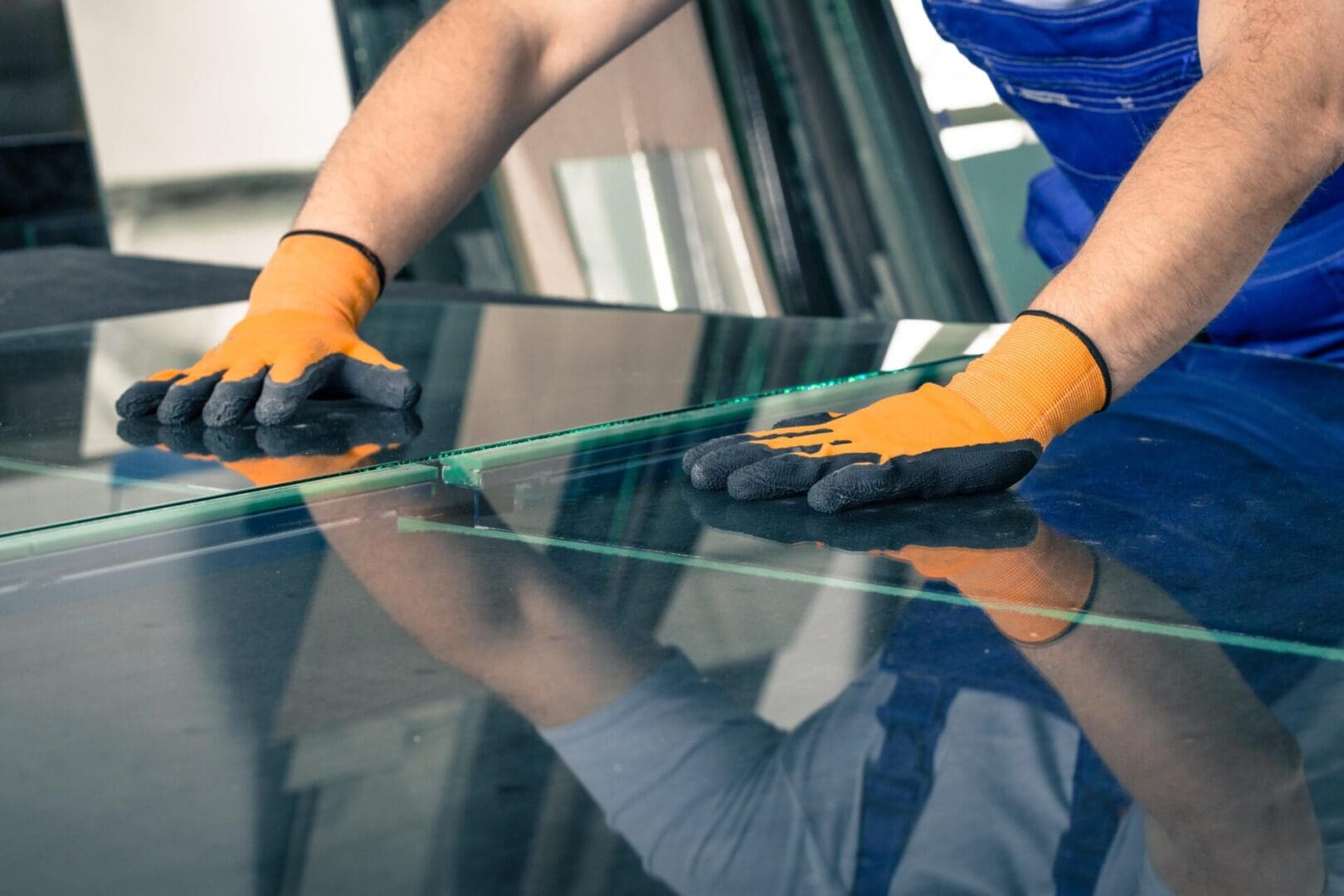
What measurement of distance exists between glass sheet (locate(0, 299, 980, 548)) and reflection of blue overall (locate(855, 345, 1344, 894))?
1.02 feet

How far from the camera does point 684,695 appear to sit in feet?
2.04

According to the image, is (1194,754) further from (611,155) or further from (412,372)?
(611,155)

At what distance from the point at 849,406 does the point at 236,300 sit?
1.36 metres

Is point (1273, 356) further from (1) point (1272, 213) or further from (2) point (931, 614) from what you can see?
(2) point (931, 614)

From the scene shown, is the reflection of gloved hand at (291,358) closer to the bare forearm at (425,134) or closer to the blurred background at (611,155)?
the bare forearm at (425,134)

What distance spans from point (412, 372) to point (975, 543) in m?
0.77

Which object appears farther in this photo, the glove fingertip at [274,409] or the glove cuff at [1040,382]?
the glove fingertip at [274,409]

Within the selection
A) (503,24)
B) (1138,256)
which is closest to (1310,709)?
(1138,256)

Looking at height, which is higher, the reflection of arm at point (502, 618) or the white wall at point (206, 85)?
the white wall at point (206, 85)

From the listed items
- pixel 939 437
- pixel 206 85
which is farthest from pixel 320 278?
pixel 206 85

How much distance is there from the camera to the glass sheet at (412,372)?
1.04 metres

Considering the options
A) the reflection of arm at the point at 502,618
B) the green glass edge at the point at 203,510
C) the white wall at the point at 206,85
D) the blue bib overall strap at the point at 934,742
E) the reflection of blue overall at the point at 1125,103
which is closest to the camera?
the blue bib overall strap at the point at 934,742

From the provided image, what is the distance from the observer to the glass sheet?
104 centimetres

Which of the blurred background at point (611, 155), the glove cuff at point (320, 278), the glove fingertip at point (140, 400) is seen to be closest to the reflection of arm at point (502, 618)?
the glove fingertip at point (140, 400)
